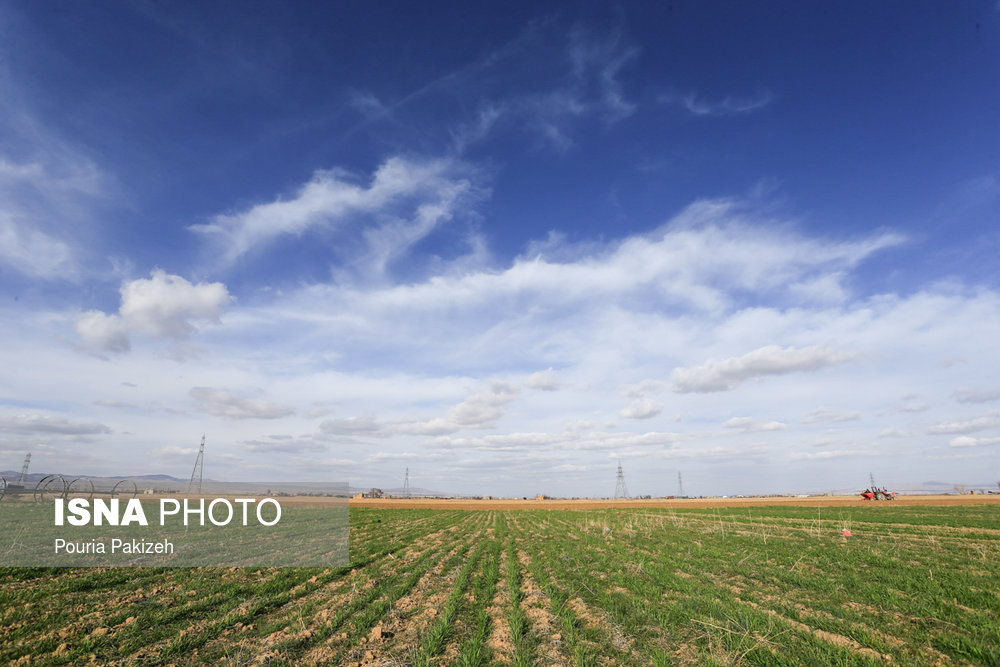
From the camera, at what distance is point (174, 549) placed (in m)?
23.9

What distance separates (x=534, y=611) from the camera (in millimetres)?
13570

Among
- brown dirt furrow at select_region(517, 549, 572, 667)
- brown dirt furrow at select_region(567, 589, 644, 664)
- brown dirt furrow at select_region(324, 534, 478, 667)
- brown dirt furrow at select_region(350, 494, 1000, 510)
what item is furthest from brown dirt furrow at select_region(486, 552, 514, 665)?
brown dirt furrow at select_region(350, 494, 1000, 510)

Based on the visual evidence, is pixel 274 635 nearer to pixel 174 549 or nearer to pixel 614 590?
pixel 614 590

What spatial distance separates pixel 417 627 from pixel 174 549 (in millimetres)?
19467

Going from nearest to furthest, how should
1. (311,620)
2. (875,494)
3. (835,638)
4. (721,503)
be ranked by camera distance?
(835,638) < (311,620) < (875,494) < (721,503)

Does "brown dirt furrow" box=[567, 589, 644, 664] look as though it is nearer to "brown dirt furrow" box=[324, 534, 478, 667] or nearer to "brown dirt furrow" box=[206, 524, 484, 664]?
"brown dirt furrow" box=[324, 534, 478, 667]

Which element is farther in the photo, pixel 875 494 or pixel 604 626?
pixel 875 494

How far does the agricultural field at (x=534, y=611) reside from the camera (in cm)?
1001

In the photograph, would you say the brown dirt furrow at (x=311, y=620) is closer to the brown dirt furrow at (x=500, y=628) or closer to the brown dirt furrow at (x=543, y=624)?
the brown dirt furrow at (x=500, y=628)

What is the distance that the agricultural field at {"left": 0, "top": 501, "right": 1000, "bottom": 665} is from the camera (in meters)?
10.0

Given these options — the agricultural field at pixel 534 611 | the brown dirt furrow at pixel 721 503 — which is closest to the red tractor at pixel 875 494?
the brown dirt furrow at pixel 721 503

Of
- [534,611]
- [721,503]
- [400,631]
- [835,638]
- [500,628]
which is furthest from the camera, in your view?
→ [721,503]

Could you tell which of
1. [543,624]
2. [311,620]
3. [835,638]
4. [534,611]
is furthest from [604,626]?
[311,620]

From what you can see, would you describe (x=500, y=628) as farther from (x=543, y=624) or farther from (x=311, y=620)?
(x=311, y=620)
